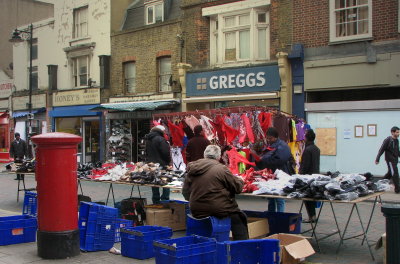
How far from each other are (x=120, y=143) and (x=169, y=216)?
15492 mm

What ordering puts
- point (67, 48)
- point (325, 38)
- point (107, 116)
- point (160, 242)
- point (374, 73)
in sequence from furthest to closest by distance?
point (67, 48)
point (107, 116)
point (325, 38)
point (374, 73)
point (160, 242)

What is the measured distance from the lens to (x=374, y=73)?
1667 cm

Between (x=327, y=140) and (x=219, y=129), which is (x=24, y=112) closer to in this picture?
(x=219, y=129)

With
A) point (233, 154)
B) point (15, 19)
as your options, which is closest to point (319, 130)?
point (233, 154)

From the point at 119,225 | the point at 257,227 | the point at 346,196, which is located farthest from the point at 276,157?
the point at 119,225

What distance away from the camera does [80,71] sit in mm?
27938

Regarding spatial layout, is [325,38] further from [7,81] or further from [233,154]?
[7,81]

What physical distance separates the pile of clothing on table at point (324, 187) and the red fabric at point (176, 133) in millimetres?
7854

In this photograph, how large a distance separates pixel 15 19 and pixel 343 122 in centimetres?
2768

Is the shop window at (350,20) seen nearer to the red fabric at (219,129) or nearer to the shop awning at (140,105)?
the red fabric at (219,129)

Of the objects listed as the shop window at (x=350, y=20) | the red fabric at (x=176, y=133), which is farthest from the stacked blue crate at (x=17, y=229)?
the shop window at (x=350, y=20)

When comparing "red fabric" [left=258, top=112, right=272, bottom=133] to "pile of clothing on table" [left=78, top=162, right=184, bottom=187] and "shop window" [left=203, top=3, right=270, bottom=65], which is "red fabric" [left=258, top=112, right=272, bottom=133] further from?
"shop window" [left=203, top=3, right=270, bottom=65]

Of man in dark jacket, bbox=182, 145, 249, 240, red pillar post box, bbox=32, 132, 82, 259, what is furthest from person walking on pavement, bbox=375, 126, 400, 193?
red pillar post box, bbox=32, 132, 82, 259

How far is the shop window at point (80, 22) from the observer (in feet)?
90.2
